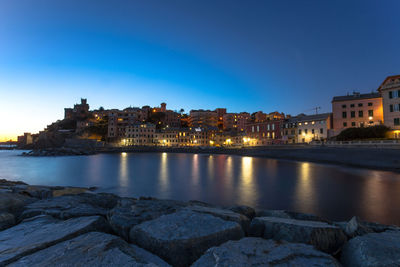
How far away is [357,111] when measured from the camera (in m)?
49.7

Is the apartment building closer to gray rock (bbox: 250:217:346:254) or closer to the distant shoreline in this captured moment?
the distant shoreline

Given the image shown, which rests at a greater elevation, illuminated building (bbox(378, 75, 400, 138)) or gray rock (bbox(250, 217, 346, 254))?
illuminated building (bbox(378, 75, 400, 138))

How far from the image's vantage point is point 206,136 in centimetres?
11212

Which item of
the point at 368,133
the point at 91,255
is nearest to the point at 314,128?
the point at 368,133

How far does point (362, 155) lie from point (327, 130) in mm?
26588

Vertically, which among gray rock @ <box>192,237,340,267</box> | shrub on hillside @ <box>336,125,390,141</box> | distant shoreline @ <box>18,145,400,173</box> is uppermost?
shrub on hillside @ <box>336,125,390,141</box>

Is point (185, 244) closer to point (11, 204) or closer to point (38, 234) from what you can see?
point (38, 234)

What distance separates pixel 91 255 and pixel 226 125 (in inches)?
5634

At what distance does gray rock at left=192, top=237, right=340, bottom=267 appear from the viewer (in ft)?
8.10

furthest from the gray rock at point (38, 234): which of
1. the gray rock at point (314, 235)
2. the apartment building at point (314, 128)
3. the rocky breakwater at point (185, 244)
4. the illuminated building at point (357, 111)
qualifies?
the illuminated building at point (357, 111)

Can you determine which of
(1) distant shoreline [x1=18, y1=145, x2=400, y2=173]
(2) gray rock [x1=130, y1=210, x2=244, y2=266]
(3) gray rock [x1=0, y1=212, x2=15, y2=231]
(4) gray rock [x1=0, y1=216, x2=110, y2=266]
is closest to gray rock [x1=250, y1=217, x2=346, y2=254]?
(2) gray rock [x1=130, y1=210, x2=244, y2=266]

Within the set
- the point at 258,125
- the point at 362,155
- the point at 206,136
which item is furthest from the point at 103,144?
the point at 362,155

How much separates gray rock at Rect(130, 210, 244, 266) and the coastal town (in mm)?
50625

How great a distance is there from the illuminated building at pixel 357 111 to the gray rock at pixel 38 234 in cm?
5977
